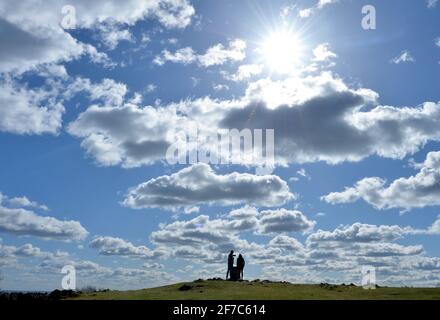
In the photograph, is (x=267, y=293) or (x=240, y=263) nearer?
(x=267, y=293)

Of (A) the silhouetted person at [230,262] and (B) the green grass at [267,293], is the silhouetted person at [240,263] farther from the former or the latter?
(B) the green grass at [267,293]

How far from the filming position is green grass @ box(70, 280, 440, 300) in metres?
34.7

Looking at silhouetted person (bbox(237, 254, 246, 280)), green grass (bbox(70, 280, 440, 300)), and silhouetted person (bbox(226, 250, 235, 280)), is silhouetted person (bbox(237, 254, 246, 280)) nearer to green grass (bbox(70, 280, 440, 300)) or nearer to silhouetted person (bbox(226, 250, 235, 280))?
silhouetted person (bbox(226, 250, 235, 280))

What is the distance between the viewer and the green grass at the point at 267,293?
34719mm

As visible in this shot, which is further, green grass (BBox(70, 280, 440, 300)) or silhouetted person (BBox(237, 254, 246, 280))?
silhouetted person (BBox(237, 254, 246, 280))

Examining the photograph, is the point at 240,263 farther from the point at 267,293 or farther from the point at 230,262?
the point at 267,293

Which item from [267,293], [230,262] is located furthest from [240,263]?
[267,293]

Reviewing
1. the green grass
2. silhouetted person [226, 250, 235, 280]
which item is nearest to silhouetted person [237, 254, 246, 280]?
silhouetted person [226, 250, 235, 280]

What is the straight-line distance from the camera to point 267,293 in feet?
121

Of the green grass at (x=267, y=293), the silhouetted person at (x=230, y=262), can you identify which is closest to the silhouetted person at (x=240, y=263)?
the silhouetted person at (x=230, y=262)
